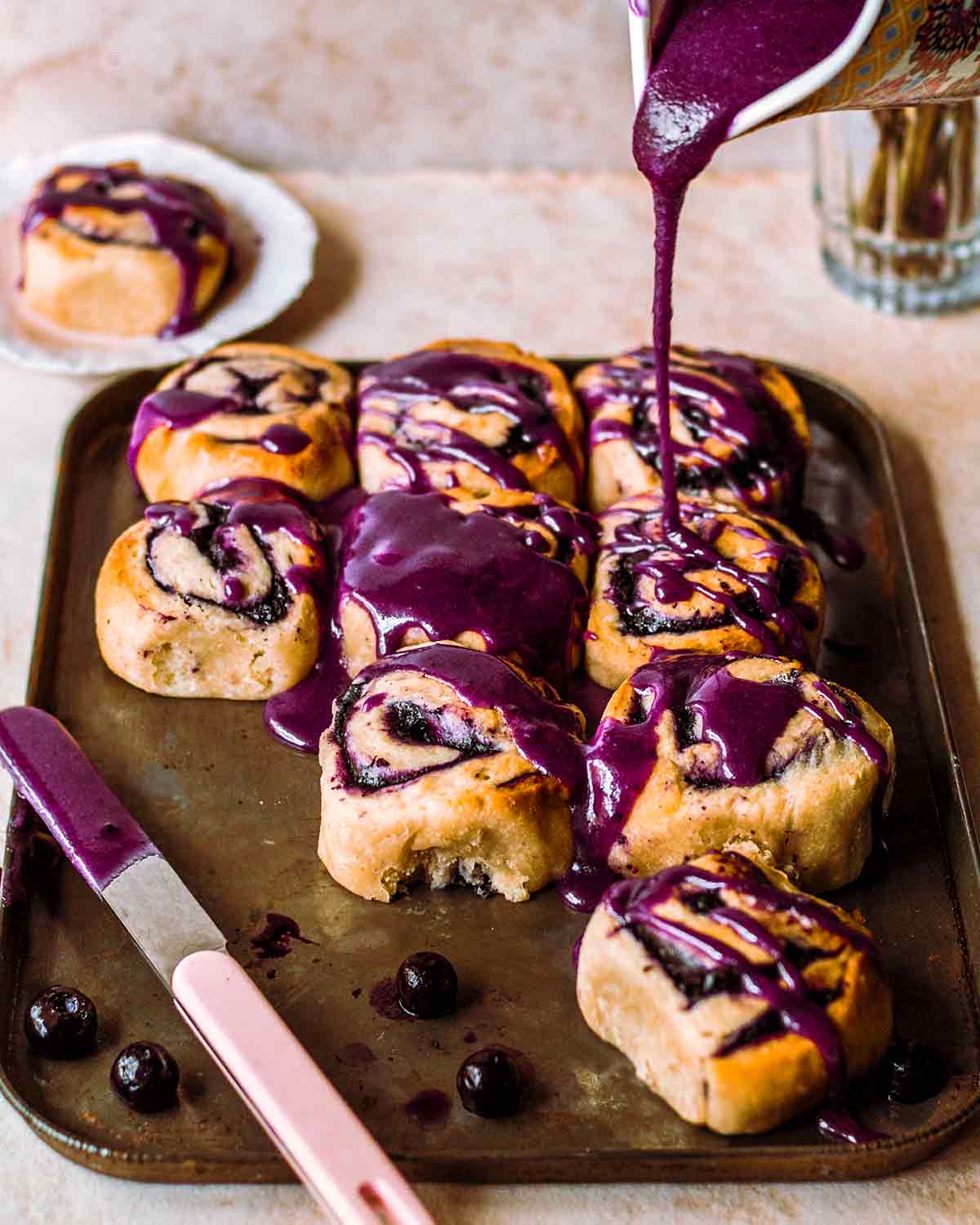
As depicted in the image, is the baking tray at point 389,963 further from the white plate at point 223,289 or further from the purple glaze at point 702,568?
the white plate at point 223,289

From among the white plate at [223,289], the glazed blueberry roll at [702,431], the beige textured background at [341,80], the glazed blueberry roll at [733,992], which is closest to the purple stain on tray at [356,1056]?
the glazed blueberry roll at [733,992]

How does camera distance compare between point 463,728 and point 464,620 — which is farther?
point 464,620

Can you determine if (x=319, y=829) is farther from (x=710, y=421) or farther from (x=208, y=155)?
(x=208, y=155)

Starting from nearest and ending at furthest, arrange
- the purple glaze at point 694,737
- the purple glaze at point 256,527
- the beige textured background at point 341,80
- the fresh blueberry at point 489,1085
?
the fresh blueberry at point 489,1085
the purple glaze at point 694,737
the purple glaze at point 256,527
the beige textured background at point 341,80

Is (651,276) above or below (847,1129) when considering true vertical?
above

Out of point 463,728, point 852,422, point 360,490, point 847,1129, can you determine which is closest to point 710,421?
point 852,422

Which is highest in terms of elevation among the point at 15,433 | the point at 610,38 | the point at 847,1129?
the point at 610,38
